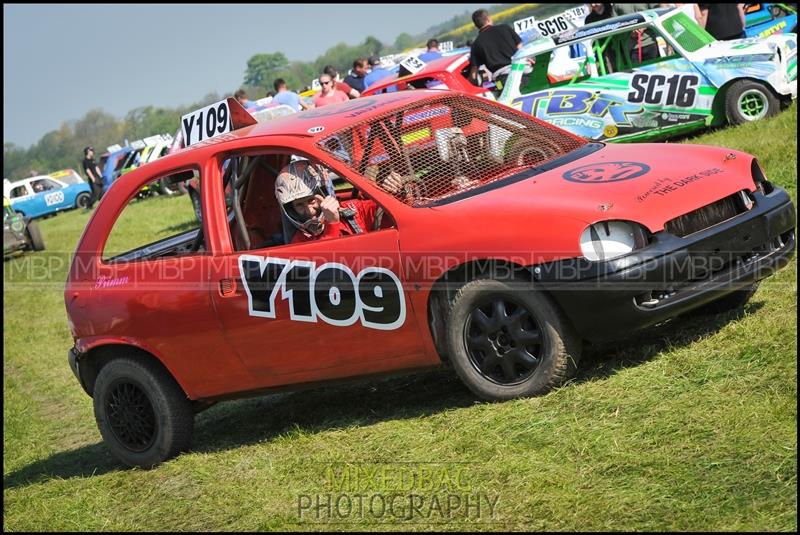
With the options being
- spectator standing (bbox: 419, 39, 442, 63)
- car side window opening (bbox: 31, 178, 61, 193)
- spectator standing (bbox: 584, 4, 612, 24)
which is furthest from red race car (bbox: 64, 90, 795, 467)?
car side window opening (bbox: 31, 178, 61, 193)

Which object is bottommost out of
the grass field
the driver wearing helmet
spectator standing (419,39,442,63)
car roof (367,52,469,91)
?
the grass field

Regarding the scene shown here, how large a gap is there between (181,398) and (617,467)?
116 inches

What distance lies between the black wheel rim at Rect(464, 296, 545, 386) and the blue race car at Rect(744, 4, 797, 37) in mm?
10360

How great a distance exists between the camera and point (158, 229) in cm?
1902

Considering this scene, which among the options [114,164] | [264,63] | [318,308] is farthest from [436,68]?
[264,63]

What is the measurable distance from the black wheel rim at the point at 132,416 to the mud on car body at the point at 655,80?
7.20 meters

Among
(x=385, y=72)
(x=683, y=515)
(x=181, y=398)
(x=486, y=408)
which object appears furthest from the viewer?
(x=385, y=72)

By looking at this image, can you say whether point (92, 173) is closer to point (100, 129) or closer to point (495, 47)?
point (495, 47)

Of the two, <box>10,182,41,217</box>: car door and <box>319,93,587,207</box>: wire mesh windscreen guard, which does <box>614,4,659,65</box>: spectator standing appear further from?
<box>10,182,41,217</box>: car door

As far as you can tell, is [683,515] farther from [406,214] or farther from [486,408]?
[406,214]

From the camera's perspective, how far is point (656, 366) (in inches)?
206

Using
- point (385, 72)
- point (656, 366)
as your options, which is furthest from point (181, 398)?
point (385, 72)

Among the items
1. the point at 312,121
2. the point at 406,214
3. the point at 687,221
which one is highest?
the point at 312,121

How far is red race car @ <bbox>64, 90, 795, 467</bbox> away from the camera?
4.91 m
